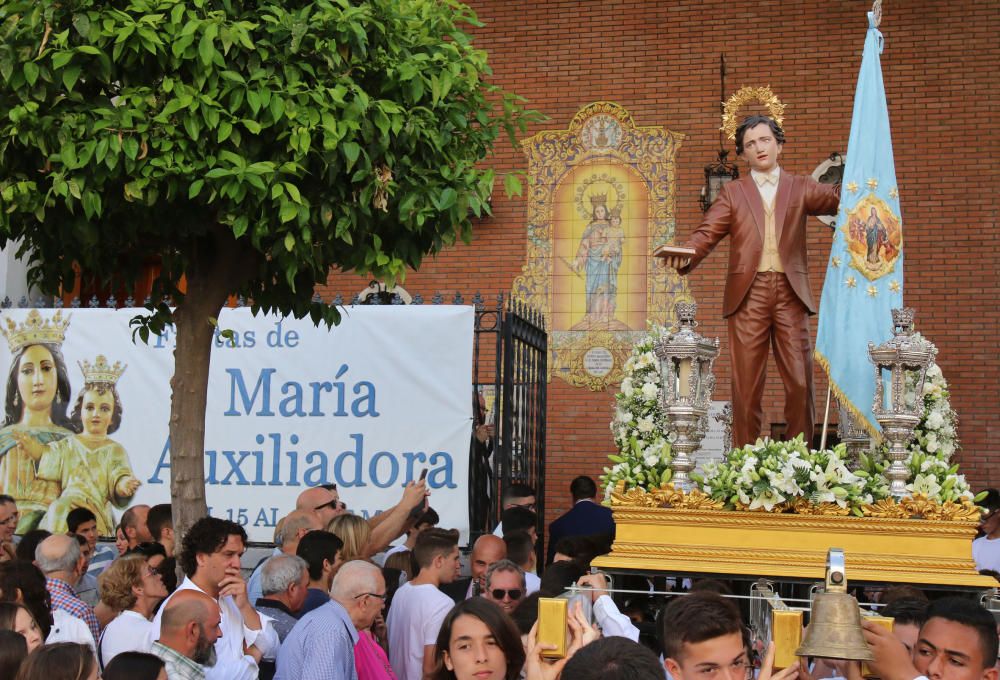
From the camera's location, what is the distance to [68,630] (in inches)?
208

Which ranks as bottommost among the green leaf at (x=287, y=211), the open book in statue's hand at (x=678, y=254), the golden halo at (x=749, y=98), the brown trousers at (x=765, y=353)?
the brown trousers at (x=765, y=353)

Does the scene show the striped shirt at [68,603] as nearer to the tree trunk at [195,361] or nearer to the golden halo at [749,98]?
the tree trunk at [195,361]

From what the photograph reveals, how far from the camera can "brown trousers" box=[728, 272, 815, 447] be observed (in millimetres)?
7152

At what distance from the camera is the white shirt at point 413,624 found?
19.1 ft

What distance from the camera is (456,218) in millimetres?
6402

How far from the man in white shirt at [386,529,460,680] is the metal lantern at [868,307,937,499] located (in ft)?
7.80

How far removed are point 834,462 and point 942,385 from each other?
4.78 ft

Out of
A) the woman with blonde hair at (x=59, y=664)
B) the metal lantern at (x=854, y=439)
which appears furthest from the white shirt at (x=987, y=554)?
the woman with blonde hair at (x=59, y=664)

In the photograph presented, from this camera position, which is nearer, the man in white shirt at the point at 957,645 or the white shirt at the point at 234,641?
the man in white shirt at the point at 957,645

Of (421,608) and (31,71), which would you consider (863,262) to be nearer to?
(421,608)

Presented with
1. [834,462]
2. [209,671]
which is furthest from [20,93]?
[834,462]

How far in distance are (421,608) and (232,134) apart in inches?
96.6

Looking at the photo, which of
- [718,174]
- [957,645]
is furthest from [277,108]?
[718,174]

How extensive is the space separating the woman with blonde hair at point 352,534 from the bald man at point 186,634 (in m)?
2.05
